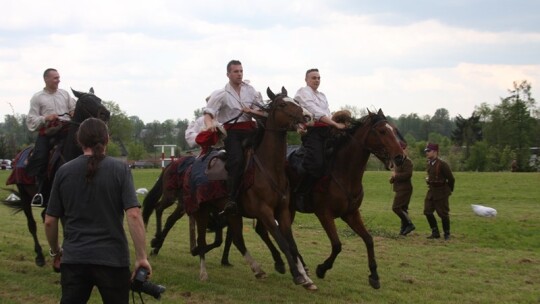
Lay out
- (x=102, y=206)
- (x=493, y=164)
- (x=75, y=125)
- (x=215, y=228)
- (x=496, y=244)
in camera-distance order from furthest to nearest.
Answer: (x=493, y=164)
(x=496, y=244)
(x=215, y=228)
(x=75, y=125)
(x=102, y=206)

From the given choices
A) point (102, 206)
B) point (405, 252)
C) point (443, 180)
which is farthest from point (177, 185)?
point (443, 180)

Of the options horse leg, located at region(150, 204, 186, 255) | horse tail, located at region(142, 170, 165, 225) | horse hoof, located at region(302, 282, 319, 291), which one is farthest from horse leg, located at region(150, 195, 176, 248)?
horse hoof, located at region(302, 282, 319, 291)

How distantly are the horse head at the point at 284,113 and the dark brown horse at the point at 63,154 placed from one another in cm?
248

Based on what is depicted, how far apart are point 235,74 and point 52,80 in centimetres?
346

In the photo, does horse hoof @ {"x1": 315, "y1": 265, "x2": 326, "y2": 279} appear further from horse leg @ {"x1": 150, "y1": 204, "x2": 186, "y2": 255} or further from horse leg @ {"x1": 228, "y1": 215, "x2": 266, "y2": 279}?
horse leg @ {"x1": 150, "y1": 204, "x2": 186, "y2": 255}

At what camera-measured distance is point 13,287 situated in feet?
29.6

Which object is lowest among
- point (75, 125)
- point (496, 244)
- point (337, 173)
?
point (496, 244)

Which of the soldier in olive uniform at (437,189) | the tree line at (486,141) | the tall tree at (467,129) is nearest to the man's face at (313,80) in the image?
the soldier in olive uniform at (437,189)

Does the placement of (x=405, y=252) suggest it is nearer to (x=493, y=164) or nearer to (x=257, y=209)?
(x=257, y=209)

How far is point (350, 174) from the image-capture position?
1005 centimetres

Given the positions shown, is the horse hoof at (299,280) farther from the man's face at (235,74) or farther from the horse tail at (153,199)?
the horse tail at (153,199)

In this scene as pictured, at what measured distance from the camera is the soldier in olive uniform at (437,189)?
53.8 ft

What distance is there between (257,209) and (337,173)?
1.72 m

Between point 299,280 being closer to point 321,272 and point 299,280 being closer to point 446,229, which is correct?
point 321,272
